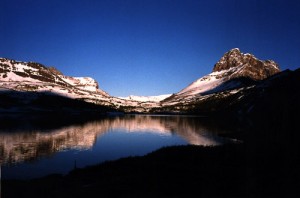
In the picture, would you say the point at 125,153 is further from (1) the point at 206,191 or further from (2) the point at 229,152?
(1) the point at 206,191

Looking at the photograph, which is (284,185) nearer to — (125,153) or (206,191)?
(206,191)

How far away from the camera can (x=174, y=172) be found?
3806cm

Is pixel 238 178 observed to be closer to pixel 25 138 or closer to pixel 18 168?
pixel 18 168

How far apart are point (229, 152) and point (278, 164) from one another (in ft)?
38.1

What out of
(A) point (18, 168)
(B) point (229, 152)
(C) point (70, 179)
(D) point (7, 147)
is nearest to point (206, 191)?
(C) point (70, 179)

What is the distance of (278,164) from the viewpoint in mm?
42625

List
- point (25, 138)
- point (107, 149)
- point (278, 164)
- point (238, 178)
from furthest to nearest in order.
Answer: point (25, 138) → point (107, 149) → point (278, 164) → point (238, 178)

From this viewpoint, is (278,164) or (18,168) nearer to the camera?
(278,164)

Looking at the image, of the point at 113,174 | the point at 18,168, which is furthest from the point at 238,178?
the point at 18,168

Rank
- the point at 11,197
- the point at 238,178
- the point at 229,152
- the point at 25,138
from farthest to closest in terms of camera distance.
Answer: the point at 25,138
the point at 229,152
the point at 238,178
the point at 11,197

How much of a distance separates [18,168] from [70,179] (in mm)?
14544

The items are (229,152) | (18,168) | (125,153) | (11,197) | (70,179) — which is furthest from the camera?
(125,153)

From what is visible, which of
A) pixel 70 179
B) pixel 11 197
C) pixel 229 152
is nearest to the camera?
pixel 11 197

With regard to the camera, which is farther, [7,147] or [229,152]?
[7,147]
